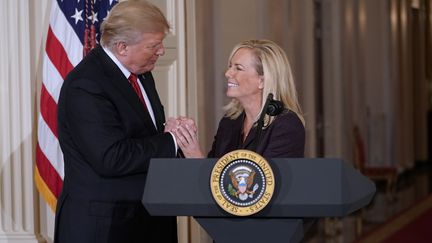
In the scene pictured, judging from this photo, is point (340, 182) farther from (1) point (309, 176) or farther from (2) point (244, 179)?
(2) point (244, 179)

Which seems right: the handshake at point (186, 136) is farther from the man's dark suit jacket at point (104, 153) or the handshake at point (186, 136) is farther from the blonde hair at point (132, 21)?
the blonde hair at point (132, 21)

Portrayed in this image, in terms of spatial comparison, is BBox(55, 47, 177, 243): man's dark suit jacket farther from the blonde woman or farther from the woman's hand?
the blonde woman

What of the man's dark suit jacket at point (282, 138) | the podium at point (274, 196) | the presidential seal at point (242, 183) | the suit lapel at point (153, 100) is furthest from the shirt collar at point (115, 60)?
the presidential seal at point (242, 183)

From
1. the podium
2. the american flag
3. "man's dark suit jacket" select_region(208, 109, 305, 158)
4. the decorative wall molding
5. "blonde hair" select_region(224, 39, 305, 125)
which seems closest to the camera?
the podium

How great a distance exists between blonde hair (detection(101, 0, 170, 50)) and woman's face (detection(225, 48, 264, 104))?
1.09ft

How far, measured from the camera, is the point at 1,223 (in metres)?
4.93

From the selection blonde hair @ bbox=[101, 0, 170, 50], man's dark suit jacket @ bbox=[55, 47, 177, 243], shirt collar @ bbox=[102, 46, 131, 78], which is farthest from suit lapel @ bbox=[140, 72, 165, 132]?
blonde hair @ bbox=[101, 0, 170, 50]

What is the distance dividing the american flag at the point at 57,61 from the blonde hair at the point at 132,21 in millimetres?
1024

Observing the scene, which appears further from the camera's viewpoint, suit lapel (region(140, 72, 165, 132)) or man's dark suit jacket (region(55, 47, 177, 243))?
suit lapel (region(140, 72, 165, 132))

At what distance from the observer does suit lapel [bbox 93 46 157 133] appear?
3.79 metres

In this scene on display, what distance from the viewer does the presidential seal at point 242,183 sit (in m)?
2.77

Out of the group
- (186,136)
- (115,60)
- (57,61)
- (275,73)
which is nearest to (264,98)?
(275,73)

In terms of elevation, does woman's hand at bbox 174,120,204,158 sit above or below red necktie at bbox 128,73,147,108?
below

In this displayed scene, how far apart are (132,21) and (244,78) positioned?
50 centimetres
